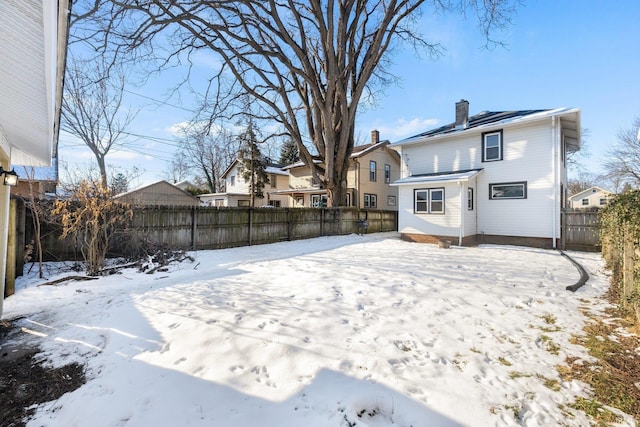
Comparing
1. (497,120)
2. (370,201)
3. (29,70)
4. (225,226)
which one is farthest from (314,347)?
(370,201)

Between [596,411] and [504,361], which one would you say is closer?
[596,411]

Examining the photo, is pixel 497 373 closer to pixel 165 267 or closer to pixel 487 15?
pixel 165 267

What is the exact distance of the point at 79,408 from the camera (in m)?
2.52

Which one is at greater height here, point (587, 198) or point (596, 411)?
point (587, 198)

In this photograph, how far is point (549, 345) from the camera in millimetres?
3377

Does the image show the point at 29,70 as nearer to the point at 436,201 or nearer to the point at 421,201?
the point at 436,201

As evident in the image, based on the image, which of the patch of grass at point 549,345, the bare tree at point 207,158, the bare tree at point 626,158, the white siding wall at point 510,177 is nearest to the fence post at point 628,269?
the patch of grass at point 549,345

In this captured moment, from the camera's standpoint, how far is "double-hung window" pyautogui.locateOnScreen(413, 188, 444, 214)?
13.4 meters

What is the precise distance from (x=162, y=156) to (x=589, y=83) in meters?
37.4

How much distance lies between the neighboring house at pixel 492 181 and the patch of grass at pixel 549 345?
31.4 feet

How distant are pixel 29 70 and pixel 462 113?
53.9 ft

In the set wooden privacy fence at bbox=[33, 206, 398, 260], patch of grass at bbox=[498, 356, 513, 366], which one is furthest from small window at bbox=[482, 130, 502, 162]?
patch of grass at bbox=[498, 356, 513, 366]

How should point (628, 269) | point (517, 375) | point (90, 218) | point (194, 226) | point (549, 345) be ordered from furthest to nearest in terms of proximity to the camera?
point (194, 226)
point (90, 218)
point (628, 269)
point (549, 345)
point (517, 375)

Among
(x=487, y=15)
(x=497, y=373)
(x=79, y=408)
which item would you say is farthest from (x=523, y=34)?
(x=79, y=408)
